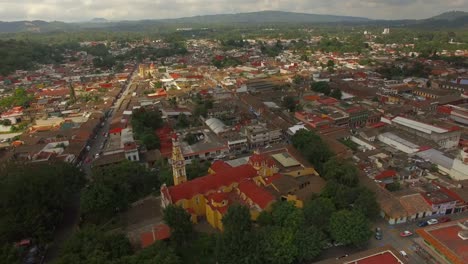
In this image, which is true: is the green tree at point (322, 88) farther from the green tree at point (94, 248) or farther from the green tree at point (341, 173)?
the green tree at point (94, 248)

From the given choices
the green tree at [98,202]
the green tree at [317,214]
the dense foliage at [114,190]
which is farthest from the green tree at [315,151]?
the green tree at [98,202]

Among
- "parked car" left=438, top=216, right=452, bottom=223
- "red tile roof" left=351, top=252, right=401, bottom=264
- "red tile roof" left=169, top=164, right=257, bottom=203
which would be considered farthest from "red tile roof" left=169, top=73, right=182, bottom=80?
"red tile roof" left=351, top=252, right=401, bottom=264

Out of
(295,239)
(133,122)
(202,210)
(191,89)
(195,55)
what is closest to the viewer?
(295,239)

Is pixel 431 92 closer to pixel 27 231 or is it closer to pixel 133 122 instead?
pixel 133 122

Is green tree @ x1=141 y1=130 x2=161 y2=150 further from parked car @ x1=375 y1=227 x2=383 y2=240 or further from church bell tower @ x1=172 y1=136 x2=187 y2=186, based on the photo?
parked car @ x1=375 y1=227 x2=383 y2=240

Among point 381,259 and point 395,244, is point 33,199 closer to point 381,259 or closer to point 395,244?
point 381,259

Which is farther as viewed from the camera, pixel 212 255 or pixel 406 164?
pixel 406 164

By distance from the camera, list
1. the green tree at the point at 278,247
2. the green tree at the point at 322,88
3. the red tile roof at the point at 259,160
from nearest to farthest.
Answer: the green tree at the point at 278,247, the red tile roof at the point at 259,160, the green tree at the point at 322,88

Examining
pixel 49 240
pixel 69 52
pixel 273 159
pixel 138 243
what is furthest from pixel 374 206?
pixel 69 52
